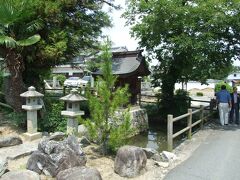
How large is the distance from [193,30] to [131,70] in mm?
3617

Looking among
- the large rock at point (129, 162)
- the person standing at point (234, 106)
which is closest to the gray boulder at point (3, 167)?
the large rock at point (129, 162)

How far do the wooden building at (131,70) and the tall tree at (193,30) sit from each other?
0.98 meters

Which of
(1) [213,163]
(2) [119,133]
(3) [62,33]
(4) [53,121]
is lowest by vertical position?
(1) [213,163]

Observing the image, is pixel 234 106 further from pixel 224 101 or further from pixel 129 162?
pixel 129 162

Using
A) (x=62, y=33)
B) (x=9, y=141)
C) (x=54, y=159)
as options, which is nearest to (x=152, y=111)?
(x=62, y=33)

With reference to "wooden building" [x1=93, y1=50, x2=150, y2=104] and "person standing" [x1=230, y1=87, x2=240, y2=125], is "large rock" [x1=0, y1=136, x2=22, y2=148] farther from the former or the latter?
"person standing" [x1=230, y1=87, x2=240, y2=125]

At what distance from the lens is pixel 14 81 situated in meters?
11.0

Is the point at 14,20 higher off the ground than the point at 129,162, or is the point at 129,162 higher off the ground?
the point at 14,20

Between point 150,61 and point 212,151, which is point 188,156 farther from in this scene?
point 150,61

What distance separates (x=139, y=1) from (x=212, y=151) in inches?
339

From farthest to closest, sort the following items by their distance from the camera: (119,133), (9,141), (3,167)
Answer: (9,141) < (119,133) < (3,167)

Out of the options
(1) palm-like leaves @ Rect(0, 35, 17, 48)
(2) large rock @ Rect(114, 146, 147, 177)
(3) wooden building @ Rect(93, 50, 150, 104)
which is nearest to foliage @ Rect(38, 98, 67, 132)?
(1) palm-like leaves @ Rect(0, 35, 17, 48)

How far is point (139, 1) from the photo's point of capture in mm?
14414

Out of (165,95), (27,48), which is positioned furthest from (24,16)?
(165,95)
